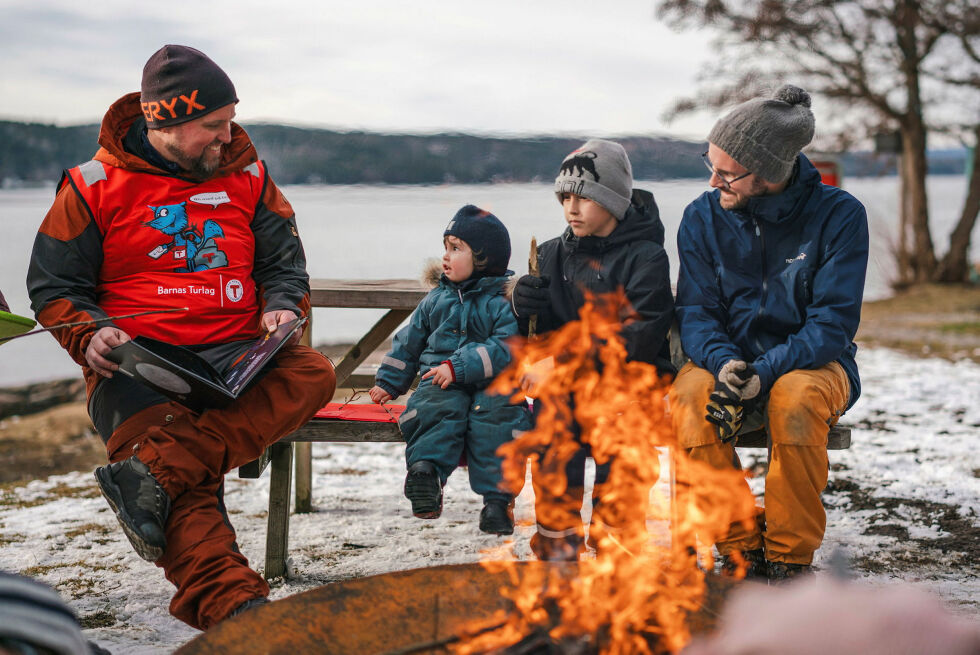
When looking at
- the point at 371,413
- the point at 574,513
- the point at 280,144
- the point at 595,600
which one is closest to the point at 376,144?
the point at 280,144

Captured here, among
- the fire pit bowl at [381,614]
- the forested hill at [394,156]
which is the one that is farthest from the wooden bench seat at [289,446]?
the fire pit bowl at [381,614]

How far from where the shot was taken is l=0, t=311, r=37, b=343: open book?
2250 mm

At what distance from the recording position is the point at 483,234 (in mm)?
3363

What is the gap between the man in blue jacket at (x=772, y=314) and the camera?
2.75 m

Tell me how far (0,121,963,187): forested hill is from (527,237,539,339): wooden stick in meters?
0.49

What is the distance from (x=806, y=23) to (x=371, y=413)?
43.8 feet

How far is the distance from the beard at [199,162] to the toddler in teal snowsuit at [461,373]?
92 centimetres

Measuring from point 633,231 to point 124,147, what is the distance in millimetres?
1871

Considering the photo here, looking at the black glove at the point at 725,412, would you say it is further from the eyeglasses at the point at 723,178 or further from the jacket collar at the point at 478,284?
the jacket collar at the point at 478,284

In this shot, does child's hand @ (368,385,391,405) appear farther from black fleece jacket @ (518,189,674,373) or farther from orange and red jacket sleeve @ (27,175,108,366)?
orange and red jacket sleeve @ (27,175,108,366)

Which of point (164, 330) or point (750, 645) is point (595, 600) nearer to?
point (750, 645)

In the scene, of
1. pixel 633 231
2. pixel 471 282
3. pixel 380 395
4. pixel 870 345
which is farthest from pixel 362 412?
pixel 870 345

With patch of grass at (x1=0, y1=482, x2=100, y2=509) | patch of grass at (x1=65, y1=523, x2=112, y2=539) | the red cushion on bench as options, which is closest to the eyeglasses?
the red cushion on bench

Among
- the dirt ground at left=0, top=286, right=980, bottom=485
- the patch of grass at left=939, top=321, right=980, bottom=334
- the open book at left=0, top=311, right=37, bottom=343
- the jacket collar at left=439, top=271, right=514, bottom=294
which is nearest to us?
the open book at left=0, top=311, right=37, bottom=343
